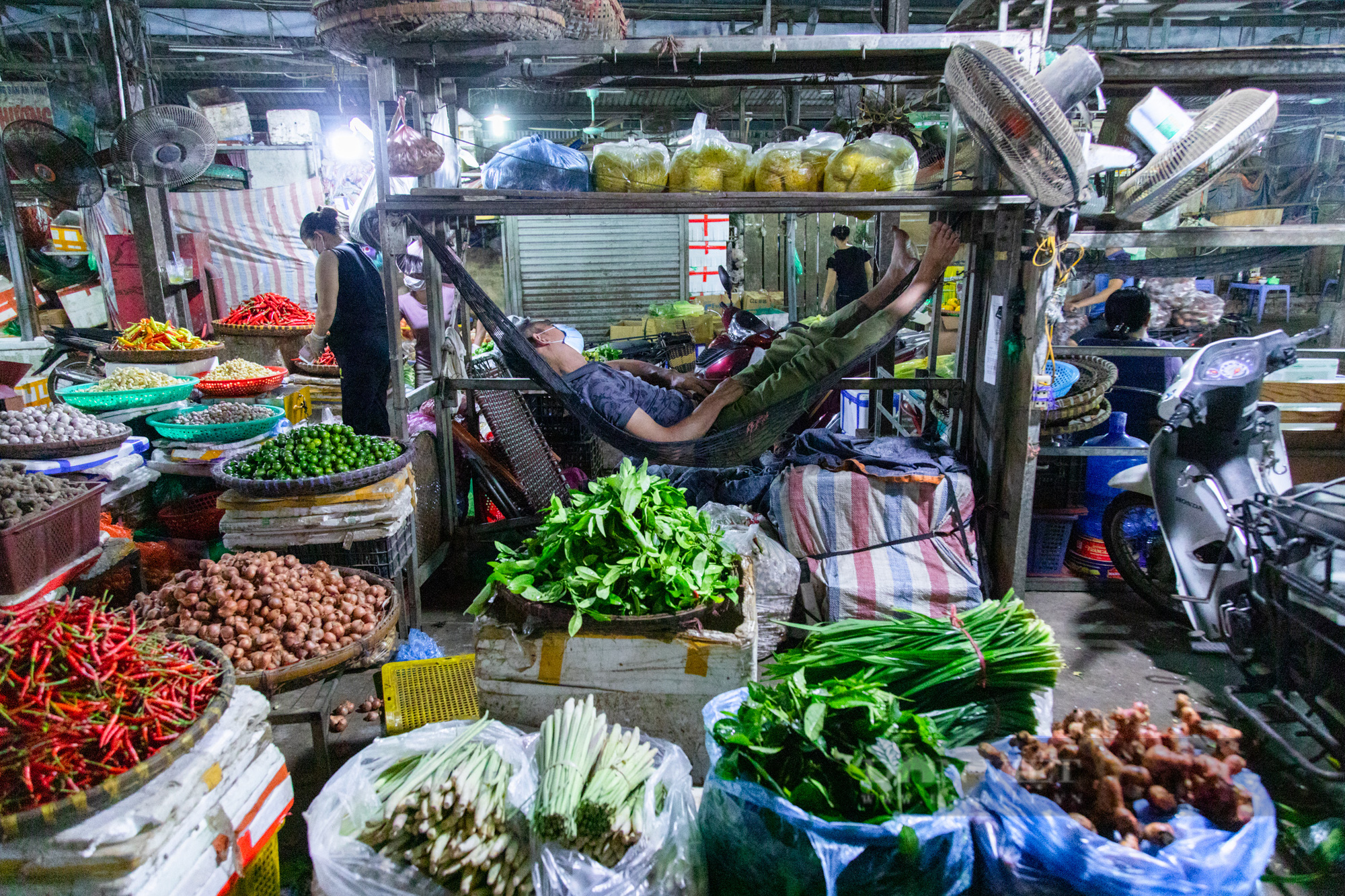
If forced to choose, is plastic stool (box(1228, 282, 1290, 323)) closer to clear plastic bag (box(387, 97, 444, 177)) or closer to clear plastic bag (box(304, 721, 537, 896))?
clear plastic bag (box(387, 97, 444, 177))

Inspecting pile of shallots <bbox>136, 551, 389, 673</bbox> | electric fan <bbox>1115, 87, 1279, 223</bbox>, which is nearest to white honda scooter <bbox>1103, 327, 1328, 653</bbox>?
electric fan <bbox>1115, 87, 1279, 223</bbox>

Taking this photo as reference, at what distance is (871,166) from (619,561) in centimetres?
245

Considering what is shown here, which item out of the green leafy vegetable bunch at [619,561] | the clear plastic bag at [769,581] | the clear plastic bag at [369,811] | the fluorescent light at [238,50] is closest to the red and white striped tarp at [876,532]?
the clear plastic bag at [769,581]

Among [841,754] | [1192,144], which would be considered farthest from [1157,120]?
[841,754]

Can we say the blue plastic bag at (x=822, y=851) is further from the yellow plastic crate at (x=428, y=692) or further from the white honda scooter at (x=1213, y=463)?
the white honda scooter at (x=1213, y=463)

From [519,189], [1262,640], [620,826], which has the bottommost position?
[1262,640]

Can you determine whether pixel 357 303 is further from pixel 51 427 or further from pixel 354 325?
pixel 51 427

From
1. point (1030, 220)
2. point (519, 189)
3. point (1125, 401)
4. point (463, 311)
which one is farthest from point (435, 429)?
point (1125, 401)

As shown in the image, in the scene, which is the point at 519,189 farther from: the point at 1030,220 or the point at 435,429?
the point at 1030,220

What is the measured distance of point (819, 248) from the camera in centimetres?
1376

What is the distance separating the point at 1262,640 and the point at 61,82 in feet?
50.6

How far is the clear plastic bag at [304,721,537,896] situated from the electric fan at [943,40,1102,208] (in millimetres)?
2795

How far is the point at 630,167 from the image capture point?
385 cm

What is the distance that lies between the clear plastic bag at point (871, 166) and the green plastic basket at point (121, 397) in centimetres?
446
